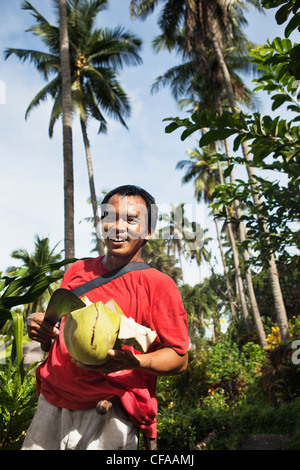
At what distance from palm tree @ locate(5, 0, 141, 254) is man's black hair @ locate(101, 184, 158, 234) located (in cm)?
1039

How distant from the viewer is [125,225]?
1.37 m

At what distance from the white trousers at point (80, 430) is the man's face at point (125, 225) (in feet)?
1.84

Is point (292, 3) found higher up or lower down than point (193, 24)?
lower down

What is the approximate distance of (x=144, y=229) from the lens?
1436mm

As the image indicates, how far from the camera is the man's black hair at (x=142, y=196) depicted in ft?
4.79

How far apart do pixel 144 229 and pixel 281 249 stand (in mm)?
2700

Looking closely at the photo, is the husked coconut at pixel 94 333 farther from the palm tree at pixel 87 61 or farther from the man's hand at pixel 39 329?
the palm tree at pixel 87 61

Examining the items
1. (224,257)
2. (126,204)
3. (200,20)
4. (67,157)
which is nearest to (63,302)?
(126,204)

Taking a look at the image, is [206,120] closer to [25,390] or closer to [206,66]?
[25,390]

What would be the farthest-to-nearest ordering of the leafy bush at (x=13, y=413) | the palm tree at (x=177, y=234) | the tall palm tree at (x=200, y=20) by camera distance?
1. the palm tree at (x=177, y=234)
2. the tall palm tree at (x=200, y=20)
3. the leafy bush at (x=13, y=413)

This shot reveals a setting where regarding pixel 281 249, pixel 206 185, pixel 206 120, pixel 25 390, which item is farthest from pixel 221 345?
pixel 206 185

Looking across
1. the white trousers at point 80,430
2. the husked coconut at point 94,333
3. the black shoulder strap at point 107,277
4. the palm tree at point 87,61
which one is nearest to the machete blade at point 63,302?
the husked coconut at point 94,333

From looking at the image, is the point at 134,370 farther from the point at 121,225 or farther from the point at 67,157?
the point at 67,157

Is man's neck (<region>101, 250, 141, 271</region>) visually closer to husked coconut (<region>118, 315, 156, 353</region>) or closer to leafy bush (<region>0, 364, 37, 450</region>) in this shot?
husked coconut (<region>118, 315, 156, 353</region>)
